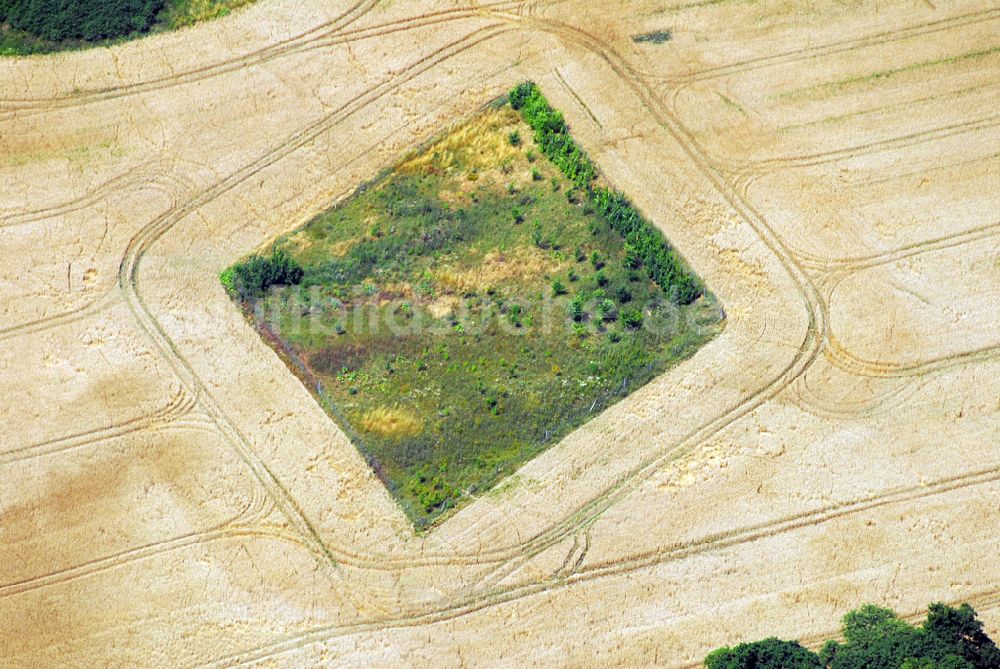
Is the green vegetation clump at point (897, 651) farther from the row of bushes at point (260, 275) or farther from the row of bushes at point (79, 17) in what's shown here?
the row of bushes at point (79, 17)

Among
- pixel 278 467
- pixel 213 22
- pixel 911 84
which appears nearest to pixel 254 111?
pixel 213 22

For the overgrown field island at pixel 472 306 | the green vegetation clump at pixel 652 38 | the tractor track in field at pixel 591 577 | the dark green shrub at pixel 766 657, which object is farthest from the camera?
the green vegetation clump at pixel 652 38

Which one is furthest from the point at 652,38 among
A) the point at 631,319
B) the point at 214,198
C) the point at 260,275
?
the point at 260,275

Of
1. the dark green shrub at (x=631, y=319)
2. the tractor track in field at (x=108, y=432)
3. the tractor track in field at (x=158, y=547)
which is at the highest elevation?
the dark green shrub at (x=631, y=319)

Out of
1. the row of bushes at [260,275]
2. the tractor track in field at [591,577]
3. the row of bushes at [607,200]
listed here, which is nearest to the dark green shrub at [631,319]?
the row of bushes at [607,200]

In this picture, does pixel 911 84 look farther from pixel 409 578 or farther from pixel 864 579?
pixel 409 578
